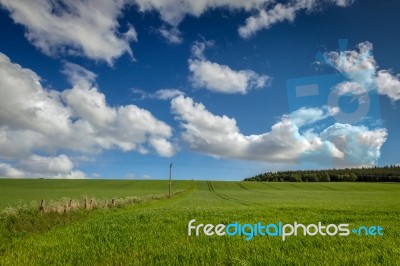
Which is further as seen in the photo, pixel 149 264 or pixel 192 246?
pixel 192 246

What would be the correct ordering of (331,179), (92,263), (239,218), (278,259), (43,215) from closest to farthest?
(278,259), (92,263), (239,218), (43,215), (331,179)

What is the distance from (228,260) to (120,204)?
97.0ft

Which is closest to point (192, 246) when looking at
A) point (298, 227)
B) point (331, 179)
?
point (298, 227)

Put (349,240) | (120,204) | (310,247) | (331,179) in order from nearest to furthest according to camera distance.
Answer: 1. (310,247)
2. (349,240)
3. (120,204)
4. (331,179)

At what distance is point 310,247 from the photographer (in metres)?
11.2

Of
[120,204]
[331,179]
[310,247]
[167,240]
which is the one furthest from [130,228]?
[331,179]

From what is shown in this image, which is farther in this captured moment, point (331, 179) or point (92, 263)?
point (331, 179)

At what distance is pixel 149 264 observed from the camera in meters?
9.62

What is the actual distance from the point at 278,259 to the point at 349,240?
4.29 meters

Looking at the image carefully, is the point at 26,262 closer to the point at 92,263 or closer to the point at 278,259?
the point at 92,263

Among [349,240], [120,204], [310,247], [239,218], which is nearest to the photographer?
[310,247]

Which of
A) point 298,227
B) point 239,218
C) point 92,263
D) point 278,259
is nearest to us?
point 278,259

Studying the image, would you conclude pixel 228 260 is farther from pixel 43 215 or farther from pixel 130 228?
pixel 43 215

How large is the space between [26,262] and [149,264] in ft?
13.9
